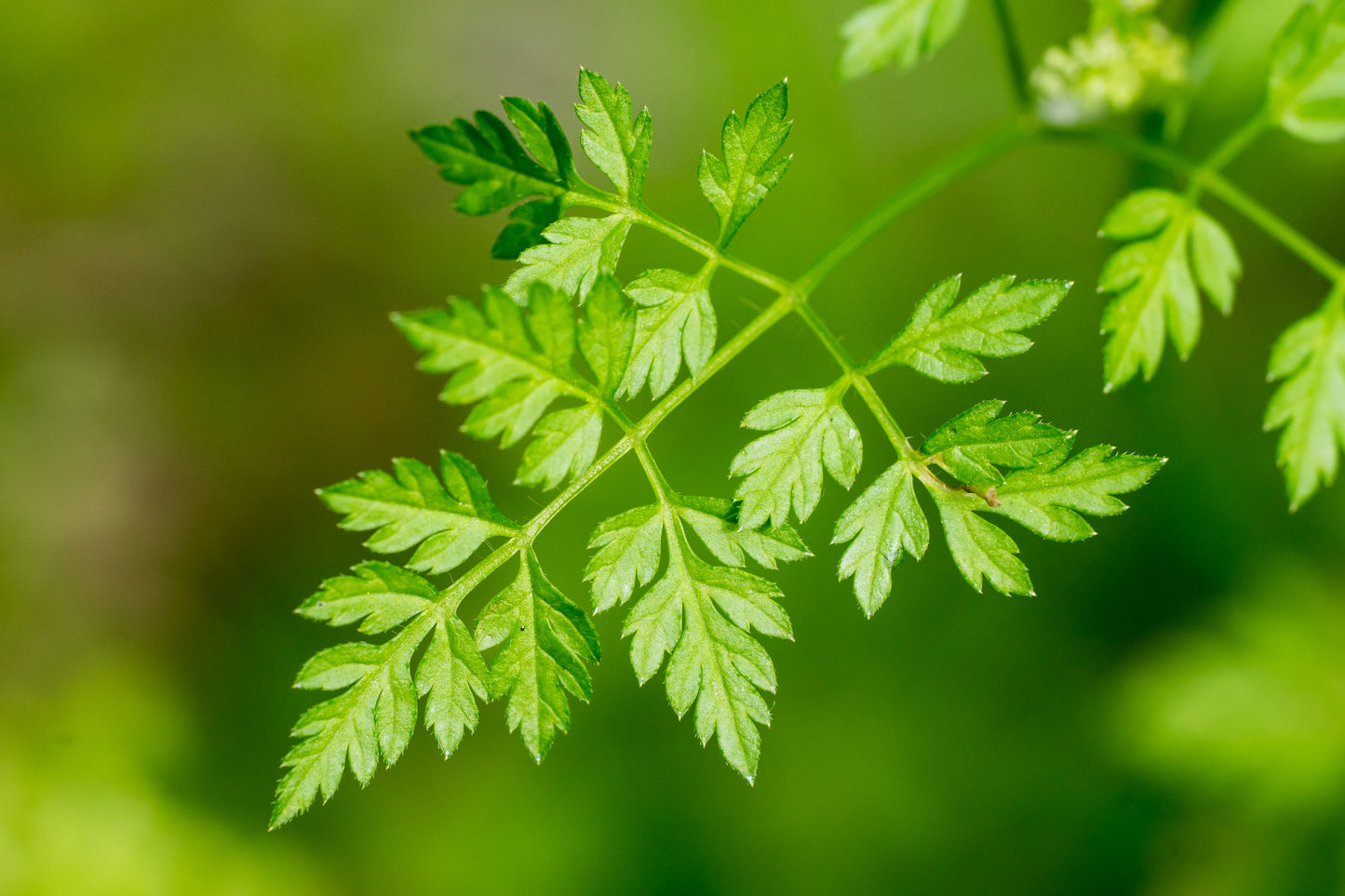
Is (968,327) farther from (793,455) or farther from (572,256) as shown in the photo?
(572,256)

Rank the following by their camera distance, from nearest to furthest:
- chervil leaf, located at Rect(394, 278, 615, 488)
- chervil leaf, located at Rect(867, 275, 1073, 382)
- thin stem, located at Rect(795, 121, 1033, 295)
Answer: chervil leaf, located at Rect(394, 278, 615, 488)
chervil leaf, located at Rect(867, 275, 1073, 382)
thin stem, located at Rect(795, 121, 1033, 295)

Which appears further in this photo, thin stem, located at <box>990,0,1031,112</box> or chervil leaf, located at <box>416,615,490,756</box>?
thin stem, located at <box>990,0,1031,112</box>

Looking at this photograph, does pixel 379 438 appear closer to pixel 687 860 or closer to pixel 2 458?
pixel 2 458

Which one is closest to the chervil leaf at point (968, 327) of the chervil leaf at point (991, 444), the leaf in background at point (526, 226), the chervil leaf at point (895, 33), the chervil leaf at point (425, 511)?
the chervil leaf at point (991, 444)

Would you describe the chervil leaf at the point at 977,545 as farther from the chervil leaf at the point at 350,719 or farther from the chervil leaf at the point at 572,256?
the chervil leaf at the point at 350,719

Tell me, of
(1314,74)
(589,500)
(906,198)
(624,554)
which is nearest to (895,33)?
(906,198)

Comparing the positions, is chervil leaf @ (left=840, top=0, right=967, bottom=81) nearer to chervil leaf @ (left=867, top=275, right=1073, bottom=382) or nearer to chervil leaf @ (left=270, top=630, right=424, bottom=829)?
chervil leaf @ (left=867, top=275, right=1073, bottom=382)

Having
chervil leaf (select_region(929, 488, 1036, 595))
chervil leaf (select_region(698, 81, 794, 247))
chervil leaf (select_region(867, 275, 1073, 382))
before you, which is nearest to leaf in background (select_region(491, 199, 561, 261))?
chervil leaf (select_region(698, 81, 794, 247))
